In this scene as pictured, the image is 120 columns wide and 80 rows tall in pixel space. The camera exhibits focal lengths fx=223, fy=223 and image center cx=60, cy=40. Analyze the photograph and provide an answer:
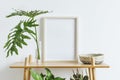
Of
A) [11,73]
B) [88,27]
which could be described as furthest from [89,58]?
[11,73]

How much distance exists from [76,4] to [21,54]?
22.1 inches

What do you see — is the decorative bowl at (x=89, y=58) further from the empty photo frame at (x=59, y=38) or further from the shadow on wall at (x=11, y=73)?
the shadow on wall at (x=11, y=73)

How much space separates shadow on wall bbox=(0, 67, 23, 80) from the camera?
66.1 inches

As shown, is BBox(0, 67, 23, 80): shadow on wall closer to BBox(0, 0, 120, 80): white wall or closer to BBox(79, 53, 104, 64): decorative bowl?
BBox(0, 0, 120, 80): white wall

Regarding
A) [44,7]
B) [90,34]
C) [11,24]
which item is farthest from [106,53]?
[11,24]

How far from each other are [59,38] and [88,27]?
0.77ft

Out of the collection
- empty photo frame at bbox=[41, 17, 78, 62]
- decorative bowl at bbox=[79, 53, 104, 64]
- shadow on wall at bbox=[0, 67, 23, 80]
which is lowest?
shadow on wall at bbox=[0, 67, 23, 80]

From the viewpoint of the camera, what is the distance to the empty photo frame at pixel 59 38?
65.5 inches

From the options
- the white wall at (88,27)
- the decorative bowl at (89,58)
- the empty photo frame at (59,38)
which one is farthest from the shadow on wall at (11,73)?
the decorative bowl at (89,58)

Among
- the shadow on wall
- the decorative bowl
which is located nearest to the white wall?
the shadow on wall

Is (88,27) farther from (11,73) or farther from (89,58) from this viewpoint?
(11,73)

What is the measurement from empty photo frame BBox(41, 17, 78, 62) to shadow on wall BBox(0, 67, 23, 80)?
0.77ft

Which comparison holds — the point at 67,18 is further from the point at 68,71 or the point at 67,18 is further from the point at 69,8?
the point at 68,71

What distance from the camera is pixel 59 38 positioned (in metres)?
1.67
